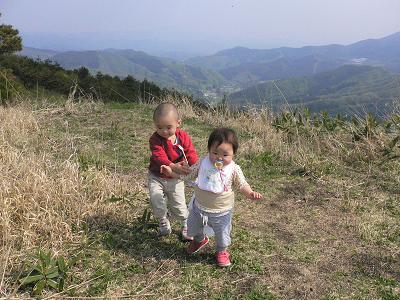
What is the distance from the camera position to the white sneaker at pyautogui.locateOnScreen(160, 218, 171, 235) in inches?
143

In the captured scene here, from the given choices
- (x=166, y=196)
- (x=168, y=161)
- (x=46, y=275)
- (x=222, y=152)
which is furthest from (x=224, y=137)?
(x=46, y=275)

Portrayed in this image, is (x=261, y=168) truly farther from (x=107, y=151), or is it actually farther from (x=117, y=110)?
(x=117, y=110)

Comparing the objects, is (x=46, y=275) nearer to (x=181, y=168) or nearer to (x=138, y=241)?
(x=138, y=241)

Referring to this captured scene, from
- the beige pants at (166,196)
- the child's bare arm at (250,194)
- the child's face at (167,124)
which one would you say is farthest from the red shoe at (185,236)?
the child's face at (167,124)

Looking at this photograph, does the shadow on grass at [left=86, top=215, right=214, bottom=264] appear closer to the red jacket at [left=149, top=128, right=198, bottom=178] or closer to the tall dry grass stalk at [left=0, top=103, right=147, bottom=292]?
the tall dry grass stalk at [left=0, top=103, right=147, bottom=292]

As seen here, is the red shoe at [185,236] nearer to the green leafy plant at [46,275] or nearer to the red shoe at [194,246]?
the red shoe at [194,246]

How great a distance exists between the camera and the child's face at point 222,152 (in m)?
3.03

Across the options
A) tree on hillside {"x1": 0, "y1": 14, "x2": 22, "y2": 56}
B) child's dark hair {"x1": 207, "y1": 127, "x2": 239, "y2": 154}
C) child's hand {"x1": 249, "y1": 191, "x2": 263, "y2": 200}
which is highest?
tree on hillside {"x1": 0, "y1": 14, "x2": 22, "y2": 56}

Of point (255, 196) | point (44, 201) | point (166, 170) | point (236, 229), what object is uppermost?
point (166, 170)

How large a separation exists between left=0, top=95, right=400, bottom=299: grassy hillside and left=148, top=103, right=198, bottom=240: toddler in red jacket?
28 cm

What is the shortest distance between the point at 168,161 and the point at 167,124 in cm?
29

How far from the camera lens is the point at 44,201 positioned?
11.8ft

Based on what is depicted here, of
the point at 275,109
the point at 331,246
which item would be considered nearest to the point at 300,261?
the point at 331,246

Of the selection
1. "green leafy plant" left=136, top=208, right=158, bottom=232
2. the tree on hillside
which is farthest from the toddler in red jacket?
the tree on hillside
